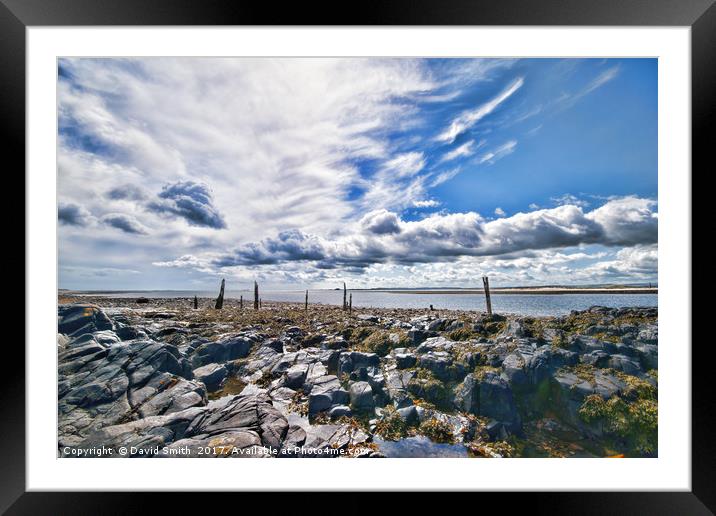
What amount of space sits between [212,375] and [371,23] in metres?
3.78

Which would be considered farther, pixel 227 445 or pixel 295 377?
pixel 295 377

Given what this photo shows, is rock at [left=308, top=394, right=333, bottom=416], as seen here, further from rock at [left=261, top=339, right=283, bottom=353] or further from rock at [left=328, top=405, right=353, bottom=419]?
rock at [left=261, top=339, right=283, bottom=353]

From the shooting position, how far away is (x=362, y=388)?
8.15 feet

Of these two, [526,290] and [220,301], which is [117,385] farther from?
[526,290]

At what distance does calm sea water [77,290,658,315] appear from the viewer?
264 centimetres

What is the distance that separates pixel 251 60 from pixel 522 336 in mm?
4483

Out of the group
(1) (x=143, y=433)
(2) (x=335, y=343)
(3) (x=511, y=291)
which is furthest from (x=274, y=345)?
(3) (x=511, y=291)

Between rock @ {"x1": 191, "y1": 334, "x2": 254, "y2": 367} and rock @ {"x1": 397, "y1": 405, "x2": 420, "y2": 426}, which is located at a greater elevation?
rock @ {"x1": 191, "y1": 334, "x2": 254, "y2": 367}

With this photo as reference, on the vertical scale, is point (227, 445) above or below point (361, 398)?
below

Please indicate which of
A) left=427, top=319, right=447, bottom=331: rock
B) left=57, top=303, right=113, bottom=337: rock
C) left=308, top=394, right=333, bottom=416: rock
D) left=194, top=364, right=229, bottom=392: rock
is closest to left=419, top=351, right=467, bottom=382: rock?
left=427, top=319, right=447, bottom=331: rock

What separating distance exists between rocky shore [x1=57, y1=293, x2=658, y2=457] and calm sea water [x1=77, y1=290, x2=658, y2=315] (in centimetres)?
12

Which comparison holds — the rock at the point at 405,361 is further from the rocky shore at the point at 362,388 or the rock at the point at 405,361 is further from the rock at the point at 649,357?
the rock at the point at 649,357

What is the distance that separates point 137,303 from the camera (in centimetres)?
299
